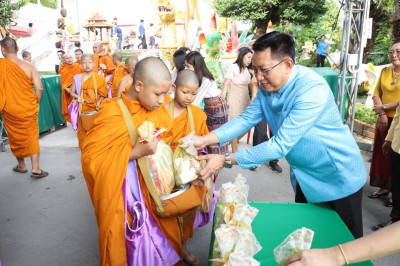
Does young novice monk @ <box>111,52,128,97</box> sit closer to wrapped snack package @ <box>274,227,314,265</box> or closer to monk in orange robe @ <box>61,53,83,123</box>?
monk in orange robe @ <box>61,53,83,123</box>

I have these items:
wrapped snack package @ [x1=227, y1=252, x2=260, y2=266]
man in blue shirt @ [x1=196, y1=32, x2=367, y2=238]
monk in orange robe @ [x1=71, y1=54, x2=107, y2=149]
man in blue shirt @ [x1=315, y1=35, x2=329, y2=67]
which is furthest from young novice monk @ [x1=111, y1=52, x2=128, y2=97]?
man in blue shirt @ [x1=315, y1=35, x2=329, y2=67]

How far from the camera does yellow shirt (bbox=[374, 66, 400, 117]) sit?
3457 millimetres

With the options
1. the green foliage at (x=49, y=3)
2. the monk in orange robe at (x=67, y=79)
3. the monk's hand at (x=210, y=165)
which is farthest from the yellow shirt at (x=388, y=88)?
the green foliage at (x=49, y=3)

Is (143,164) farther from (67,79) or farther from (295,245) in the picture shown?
(67,79)

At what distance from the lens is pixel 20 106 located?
14.1 ft

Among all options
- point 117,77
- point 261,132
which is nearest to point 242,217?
point 261,132

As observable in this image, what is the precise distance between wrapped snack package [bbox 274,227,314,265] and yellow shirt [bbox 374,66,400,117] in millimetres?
3050

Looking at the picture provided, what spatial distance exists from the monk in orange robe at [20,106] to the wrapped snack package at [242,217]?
3.92 m

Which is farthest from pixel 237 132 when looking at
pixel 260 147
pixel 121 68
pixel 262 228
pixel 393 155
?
pixel 121 68

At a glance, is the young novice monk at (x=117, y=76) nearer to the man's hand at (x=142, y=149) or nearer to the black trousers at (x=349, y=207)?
the man's hand at (x=142, y=149)

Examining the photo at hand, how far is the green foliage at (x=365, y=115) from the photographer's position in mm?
6266

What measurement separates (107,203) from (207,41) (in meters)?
15.5

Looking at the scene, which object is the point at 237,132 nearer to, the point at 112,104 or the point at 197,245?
the point at 112,104

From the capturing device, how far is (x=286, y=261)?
1.05 metres
